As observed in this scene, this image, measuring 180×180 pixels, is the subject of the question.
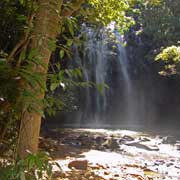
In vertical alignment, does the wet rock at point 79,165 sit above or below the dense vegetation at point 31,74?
below

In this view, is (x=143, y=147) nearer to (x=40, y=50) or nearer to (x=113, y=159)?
(x=113, y=159)

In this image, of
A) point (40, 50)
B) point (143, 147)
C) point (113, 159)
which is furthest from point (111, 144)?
point (40, 50)

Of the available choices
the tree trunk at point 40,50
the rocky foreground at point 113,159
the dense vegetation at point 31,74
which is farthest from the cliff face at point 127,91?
the tree trunk at point 40,50

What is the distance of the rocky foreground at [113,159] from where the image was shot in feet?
18.8

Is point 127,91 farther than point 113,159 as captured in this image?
Yes

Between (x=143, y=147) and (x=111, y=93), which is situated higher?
(x=111, y=93)

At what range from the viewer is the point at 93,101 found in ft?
71.8

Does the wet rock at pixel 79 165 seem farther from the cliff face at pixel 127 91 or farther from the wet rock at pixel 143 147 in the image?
the cliff face at pixel 127 91

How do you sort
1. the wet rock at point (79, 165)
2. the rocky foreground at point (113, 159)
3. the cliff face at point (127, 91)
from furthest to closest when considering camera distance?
the cliff face at point (127, 91), the wet rock at point (79, 165), the rocky foreground at point (113, 159)

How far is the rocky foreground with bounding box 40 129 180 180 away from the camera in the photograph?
5.72 metres

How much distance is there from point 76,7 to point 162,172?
519 cm

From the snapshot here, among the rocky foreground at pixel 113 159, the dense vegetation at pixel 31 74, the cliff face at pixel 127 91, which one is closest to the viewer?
the dense vegetation at pixel 31 74

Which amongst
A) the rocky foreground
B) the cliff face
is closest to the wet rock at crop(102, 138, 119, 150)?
the rocky foreground

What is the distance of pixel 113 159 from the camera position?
8.16m
